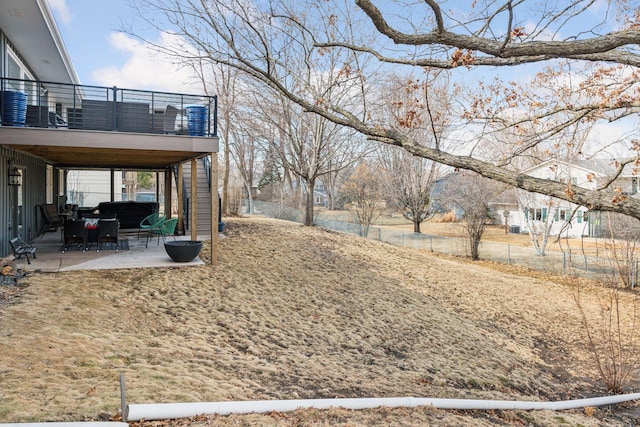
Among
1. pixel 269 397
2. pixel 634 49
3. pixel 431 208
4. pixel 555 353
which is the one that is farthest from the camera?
pixel 431 208

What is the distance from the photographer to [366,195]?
70.8 ft

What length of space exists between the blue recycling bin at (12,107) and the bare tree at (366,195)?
14632 mm

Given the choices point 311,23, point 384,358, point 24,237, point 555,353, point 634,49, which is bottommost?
point 555,353

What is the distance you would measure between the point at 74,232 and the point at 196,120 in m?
3.86

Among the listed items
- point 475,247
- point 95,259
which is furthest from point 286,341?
point 475,247

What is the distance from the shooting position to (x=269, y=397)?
4.35 metres

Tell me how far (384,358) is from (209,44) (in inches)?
286

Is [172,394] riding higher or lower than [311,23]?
lower

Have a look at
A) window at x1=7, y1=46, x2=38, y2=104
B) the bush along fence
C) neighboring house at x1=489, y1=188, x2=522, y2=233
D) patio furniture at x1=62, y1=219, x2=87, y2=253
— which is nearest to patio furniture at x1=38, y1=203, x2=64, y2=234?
patio furniture at x1=62, y1=219, x2=87, y2=253

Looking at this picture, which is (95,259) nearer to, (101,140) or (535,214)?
(101,140)

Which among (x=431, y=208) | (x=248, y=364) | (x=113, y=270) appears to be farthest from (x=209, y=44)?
(x=431, y=208)

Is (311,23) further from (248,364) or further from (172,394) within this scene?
(172,394)

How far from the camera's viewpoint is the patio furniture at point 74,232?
999cm

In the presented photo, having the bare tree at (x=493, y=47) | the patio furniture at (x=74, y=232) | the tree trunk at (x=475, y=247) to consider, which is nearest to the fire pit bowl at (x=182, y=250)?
the patio furniture at (x=74, y=232)
